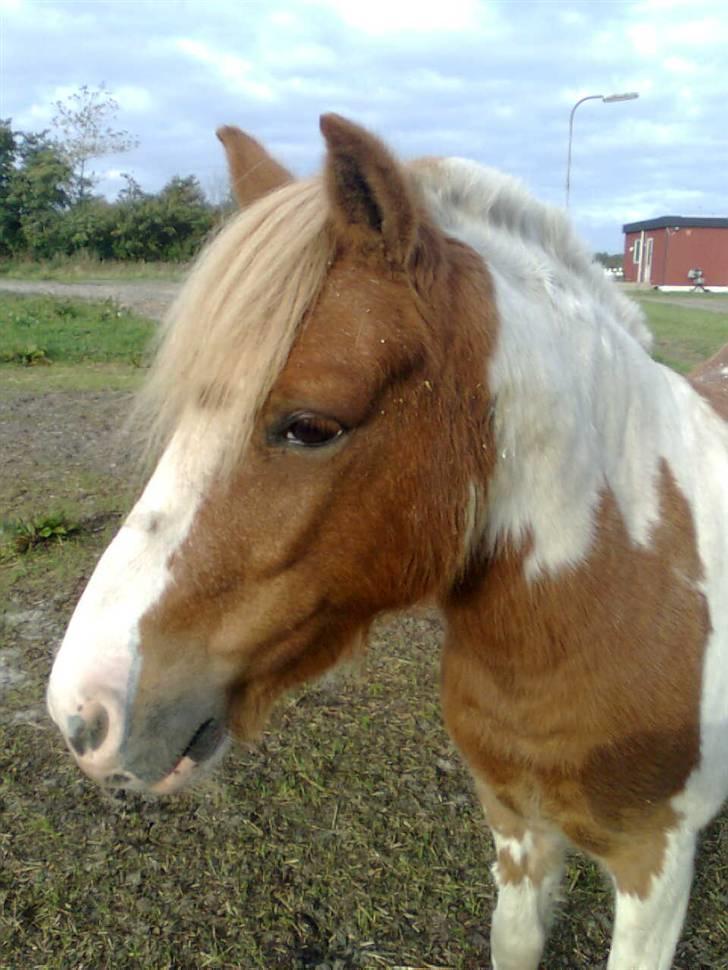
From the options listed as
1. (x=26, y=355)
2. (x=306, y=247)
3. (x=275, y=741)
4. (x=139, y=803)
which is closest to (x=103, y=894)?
(x=139, y=803)

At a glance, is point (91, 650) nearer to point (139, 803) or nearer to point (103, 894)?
point (103, 894)

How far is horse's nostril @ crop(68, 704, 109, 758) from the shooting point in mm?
1453

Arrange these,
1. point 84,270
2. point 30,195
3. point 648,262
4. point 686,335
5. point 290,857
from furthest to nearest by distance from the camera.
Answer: point 648,262 → point 30,195 → point 84,270 → point 686,335 → point 290,857

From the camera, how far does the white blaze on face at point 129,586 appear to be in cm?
145

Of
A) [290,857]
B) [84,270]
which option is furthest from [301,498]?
[84,270]

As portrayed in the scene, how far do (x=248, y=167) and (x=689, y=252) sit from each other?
49.2m

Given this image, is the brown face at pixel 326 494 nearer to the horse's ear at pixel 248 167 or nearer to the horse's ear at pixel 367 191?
the horse's ear at pixel 367 191

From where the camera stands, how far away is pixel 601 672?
1.85m

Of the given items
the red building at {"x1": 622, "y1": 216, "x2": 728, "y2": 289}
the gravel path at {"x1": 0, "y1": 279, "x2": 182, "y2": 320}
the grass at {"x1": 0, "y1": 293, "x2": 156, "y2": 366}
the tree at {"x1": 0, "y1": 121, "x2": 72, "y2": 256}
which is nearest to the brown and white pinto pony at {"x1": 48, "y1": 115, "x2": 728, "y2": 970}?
the grass at {"x1": 0, "y1": 293, "x2": 156, "y2": 366}

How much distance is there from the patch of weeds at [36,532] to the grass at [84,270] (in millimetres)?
21751

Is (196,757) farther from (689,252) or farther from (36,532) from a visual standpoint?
(689,252)

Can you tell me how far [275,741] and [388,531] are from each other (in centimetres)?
223

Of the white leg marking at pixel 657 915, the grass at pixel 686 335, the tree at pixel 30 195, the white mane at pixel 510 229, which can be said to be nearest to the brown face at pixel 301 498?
the white mane at pixel 510 229

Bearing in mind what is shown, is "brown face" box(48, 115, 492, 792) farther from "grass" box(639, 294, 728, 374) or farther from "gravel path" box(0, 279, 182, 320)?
"gravel path" box(0, 279, 182, 320)
